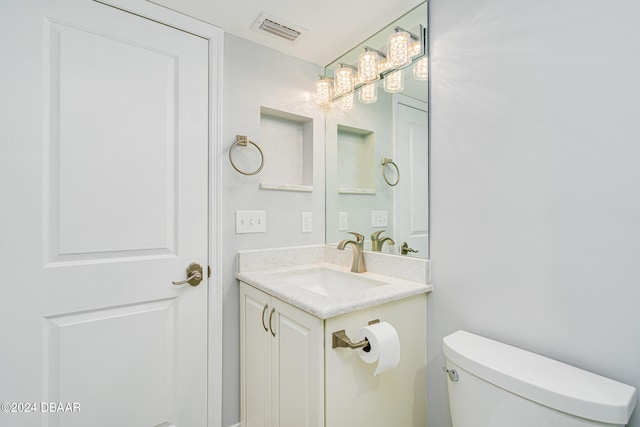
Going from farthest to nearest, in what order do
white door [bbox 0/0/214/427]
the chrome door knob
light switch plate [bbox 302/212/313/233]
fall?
light switch plate [bbox 302/212/313/233]
the chrome door knob
white door [bbox 0/0/214/427]

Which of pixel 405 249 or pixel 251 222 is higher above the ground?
pixel 251 222

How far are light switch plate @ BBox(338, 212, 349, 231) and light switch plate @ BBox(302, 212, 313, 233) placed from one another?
18 centimetres

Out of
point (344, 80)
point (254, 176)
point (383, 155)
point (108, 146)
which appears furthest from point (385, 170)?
point (108, 146)

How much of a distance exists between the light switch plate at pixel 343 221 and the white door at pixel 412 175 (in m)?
0.39

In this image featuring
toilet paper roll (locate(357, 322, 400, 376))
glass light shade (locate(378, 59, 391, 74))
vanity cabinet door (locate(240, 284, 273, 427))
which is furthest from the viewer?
glass light shade (locate(378, 59, 391, 74))

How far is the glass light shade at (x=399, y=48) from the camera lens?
1.37 metres

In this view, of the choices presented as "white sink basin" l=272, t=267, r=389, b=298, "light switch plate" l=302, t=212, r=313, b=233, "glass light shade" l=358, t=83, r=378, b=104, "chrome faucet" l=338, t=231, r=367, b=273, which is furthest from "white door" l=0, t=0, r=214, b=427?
"glass light shade" l=358, t=83, r=378, b=104

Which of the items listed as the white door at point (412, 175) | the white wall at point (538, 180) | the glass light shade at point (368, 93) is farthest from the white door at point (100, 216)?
the white wall at point (538, 180)

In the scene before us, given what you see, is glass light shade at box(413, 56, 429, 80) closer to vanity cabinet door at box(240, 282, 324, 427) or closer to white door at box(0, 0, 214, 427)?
white door at box(0, 0, 214, 427)

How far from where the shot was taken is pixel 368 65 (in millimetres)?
1560

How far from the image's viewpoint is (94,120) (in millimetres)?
1192

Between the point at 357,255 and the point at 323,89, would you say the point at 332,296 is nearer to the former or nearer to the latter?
the point at 357,255

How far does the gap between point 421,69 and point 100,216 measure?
5.13 feet

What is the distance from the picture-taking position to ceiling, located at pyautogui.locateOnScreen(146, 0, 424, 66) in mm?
1327
